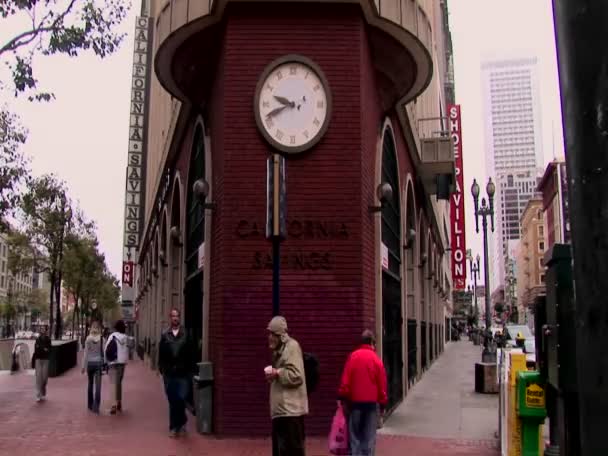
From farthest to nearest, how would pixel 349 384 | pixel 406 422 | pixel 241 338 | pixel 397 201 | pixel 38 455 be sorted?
1. pixel 397 201
2. pixel 406 422
3. pixel 241 338
4. pixel 38 455
5. pixel 349 384

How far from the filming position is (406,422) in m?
12.8

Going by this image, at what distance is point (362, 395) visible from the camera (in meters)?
8.38

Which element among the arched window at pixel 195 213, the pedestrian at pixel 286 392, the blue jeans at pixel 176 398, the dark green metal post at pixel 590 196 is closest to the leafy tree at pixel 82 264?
the arched window at pixel 195 213

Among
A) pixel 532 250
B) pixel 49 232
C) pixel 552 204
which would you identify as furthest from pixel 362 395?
pixel 532 250

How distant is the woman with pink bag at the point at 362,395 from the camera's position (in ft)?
27.5

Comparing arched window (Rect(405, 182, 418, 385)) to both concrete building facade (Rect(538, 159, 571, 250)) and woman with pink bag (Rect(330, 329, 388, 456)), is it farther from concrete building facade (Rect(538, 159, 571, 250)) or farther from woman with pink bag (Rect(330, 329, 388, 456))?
concrete building facade (Rect(538, 159, 571, 250))

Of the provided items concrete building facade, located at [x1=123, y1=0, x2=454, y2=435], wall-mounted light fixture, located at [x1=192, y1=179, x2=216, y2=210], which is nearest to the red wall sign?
concrete building facade, located at [x1=123, y1=0, x2=454, y2=435]

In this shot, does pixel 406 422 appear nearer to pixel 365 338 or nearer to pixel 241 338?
pixel 241 338

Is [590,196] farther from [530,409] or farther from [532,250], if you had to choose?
[532,250]

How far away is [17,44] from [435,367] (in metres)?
20.1

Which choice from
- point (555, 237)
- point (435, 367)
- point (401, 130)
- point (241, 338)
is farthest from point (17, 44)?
point (555, 237)

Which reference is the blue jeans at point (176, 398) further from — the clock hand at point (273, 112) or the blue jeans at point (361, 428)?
the clock hand at point (273, 112)

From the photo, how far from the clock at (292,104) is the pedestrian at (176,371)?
3325mm

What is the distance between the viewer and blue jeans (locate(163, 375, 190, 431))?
11188 millimetres
